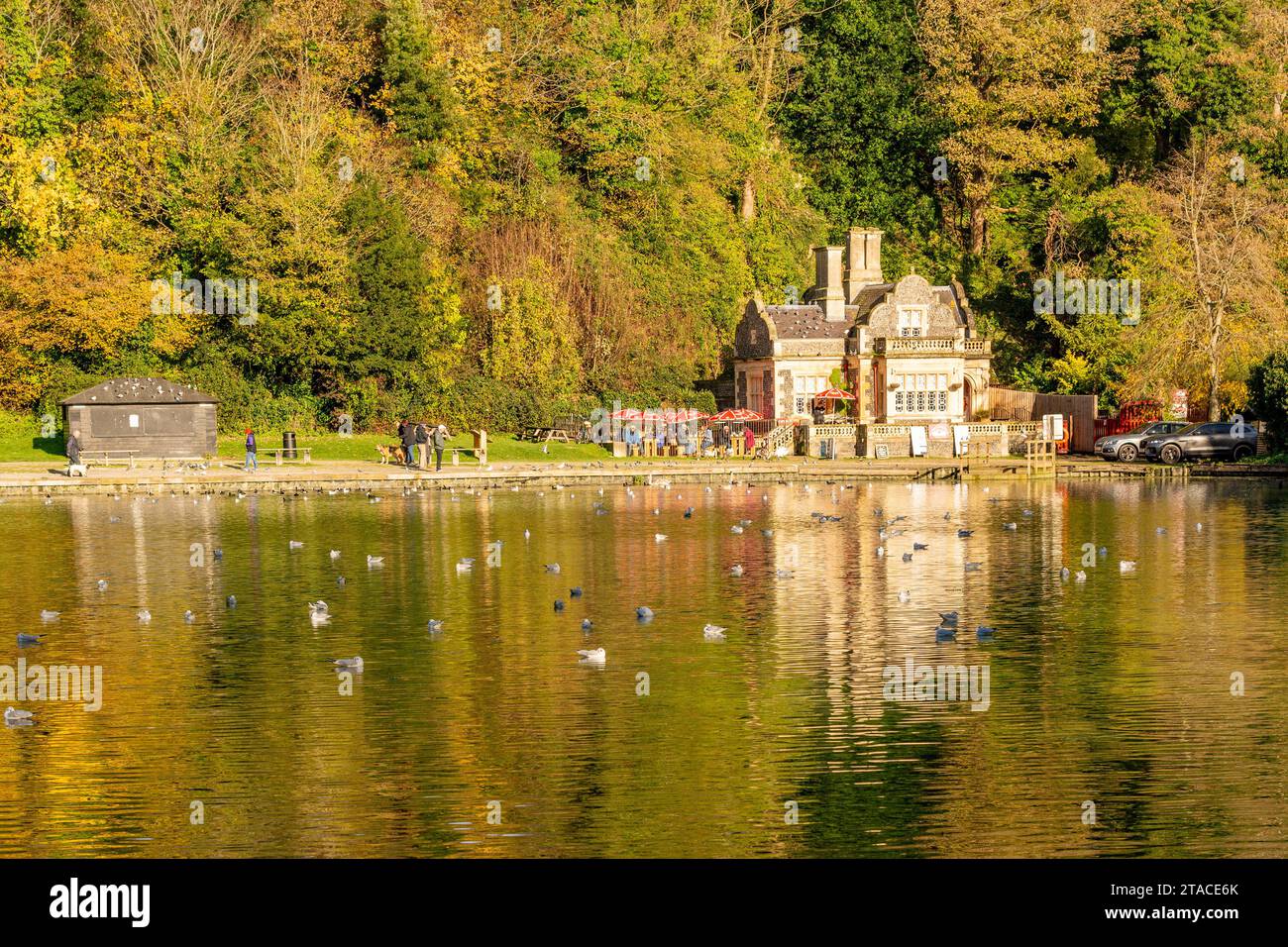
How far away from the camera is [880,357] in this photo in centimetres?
8569

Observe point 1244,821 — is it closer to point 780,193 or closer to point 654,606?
point 654,606

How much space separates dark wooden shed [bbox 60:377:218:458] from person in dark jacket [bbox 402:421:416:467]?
9.23m

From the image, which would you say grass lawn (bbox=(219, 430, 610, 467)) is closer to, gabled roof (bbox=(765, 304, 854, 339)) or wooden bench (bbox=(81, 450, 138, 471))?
wooden bench (bbox=(81, 450, 138, 471))

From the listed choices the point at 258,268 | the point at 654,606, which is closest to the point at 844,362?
the point at 258,268

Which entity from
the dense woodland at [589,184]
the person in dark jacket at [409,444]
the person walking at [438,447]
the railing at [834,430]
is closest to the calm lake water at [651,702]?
the person walking at [438,447]

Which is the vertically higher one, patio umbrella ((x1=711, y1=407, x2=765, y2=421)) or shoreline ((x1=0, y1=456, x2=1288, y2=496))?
patio umbrella ((x1=711, y1=407, x2=765, y2=421))

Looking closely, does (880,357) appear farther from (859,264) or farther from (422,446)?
(422,446)

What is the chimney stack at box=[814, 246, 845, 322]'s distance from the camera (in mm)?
90750

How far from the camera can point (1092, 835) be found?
57.3 feet

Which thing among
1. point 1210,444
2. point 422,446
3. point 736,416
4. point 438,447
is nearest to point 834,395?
point 736,416

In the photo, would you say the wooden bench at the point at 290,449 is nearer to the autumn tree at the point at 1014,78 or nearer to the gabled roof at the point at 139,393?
the gabled roof at the point at 139,393

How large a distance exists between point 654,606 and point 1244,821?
16.9 meters

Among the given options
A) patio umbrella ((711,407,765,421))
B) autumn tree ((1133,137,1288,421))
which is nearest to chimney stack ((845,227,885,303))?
patio umbrella ((711,407,765,421))

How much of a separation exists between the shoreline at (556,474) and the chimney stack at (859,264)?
18.9 metres
